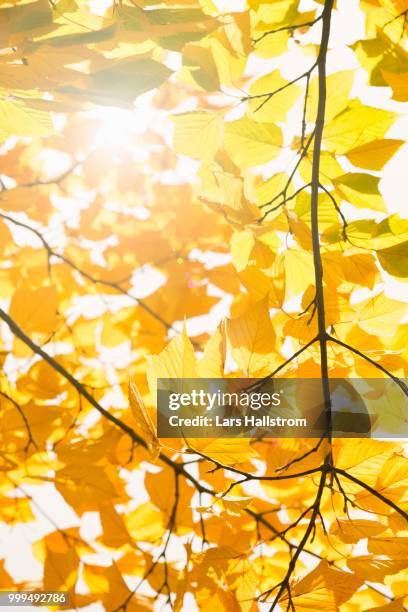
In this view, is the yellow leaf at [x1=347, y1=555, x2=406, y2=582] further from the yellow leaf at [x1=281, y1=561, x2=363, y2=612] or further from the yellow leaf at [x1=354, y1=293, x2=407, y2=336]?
the yellow leaf at [x1=354, y1=293, x2=407, y2=336]

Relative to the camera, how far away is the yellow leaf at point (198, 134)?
487mm

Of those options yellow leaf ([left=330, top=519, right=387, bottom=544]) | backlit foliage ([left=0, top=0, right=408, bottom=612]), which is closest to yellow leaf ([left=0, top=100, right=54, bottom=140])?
backlit foliage ([left=0, top=0, right=408, bottom=612])

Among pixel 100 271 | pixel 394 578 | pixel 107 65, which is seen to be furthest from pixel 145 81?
pixel 100 271

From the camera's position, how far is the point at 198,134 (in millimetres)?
494

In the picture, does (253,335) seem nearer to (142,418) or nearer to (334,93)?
(142,418)

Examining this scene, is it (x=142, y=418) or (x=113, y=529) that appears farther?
(x=113, y=529)

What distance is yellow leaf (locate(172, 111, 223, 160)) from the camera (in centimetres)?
49

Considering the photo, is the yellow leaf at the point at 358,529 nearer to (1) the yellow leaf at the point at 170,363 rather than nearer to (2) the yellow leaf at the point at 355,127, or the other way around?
(1) the yellow leaf at the point at 170,363

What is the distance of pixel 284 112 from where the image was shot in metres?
0.50

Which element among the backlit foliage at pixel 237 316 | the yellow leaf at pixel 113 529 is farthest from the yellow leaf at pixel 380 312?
the yellow leaf at pixel 113 529

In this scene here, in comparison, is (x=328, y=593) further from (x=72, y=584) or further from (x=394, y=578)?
(x=72, y=584)

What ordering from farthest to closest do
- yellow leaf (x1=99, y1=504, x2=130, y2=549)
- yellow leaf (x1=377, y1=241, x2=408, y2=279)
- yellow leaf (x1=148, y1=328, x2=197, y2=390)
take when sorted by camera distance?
yellow leaf (x1=99, y1=504, x2=130, y2=549)
yellow leaf (x1=377, y1=241, x2=408, y2=279)
yellow leaf (x1=148, y1=328, x2=197, y2=390)

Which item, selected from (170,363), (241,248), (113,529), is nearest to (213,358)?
(170,363)

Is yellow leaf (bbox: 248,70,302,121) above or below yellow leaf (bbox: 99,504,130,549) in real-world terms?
above
